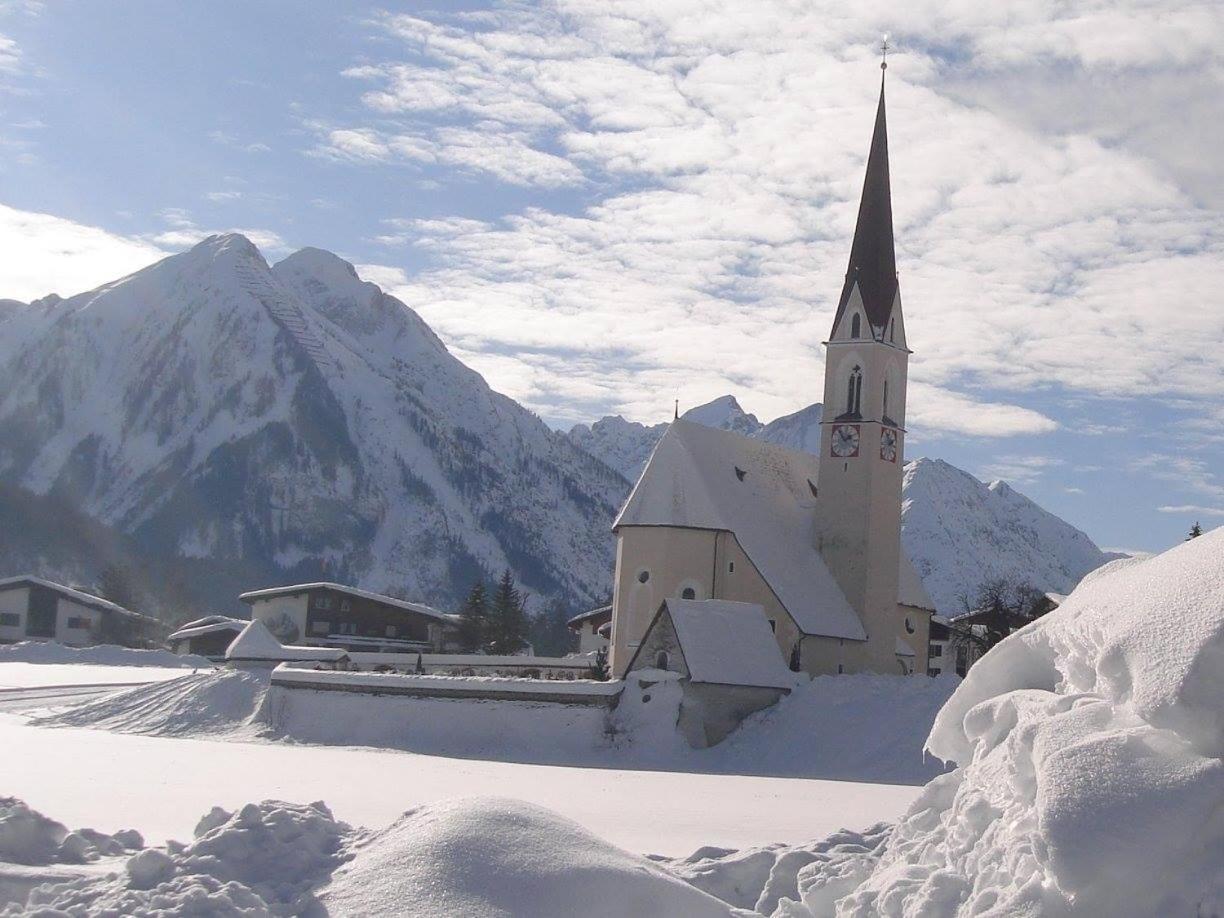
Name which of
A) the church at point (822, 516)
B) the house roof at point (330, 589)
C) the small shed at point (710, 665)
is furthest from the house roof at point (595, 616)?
the small shed at point (710, 665)

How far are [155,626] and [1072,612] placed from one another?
9156 centimetres

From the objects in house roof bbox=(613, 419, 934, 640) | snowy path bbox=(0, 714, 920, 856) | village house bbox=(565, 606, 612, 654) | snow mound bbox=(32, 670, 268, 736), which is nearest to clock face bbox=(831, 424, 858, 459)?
house roof bbox=(613, 419, 934, 640)

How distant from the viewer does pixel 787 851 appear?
14.3 m

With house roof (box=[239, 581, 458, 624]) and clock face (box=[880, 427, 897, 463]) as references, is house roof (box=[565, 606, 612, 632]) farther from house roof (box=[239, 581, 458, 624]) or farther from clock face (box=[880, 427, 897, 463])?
clock face (box=[880, 427, 897, 463])

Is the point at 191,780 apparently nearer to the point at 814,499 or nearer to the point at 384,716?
the point at 384,716

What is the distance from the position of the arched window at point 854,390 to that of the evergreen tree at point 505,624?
28.9 metres

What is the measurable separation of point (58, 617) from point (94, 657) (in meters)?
21.5

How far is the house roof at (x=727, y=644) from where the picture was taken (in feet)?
136

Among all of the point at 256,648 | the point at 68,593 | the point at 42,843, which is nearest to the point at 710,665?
the point at 256,648

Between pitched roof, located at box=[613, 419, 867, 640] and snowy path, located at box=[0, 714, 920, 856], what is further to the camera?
pitched roof, located at box=[613, 419, 867, 640]

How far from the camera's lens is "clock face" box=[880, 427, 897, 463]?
60.3m

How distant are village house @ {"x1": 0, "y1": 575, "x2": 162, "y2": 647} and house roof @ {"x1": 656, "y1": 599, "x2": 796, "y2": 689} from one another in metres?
57.3

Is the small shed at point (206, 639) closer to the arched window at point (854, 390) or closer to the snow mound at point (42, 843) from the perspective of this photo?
the arched window at point (854, 390)

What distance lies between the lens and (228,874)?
1188cm
